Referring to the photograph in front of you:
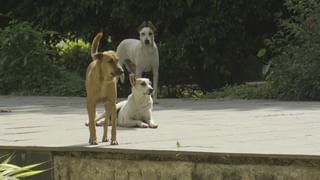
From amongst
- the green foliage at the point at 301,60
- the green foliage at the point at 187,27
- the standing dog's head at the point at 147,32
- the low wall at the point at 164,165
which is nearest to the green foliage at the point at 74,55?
the green foliage at the point at 187,27

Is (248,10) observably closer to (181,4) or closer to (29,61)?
(181,4)

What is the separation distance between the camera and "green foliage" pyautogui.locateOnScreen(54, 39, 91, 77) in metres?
16.4

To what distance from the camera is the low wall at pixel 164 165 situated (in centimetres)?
525

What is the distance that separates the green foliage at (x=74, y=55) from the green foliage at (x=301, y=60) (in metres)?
5.00

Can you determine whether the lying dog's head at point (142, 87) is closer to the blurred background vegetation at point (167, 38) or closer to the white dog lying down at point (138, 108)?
the white dog lying down at point (138, 108)

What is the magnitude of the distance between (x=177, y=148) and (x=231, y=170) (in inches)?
19.2

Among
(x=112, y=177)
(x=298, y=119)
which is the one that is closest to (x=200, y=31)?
(x=298, y=119)

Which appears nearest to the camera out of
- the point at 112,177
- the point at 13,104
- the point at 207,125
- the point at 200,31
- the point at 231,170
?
the point at 231,170

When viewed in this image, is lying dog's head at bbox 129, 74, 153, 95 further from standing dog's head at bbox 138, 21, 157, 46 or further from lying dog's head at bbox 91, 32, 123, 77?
standing dog's head at bbox 138, 21, 157, 46

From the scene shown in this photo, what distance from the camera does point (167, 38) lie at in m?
15.1

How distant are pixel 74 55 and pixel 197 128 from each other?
378 inches

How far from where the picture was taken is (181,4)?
14.5 meters

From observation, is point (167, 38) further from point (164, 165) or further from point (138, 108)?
point (164, 165)

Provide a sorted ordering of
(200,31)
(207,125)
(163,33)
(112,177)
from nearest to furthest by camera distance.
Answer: (112,177)
(207,125)
(200,31)
(163,33)
